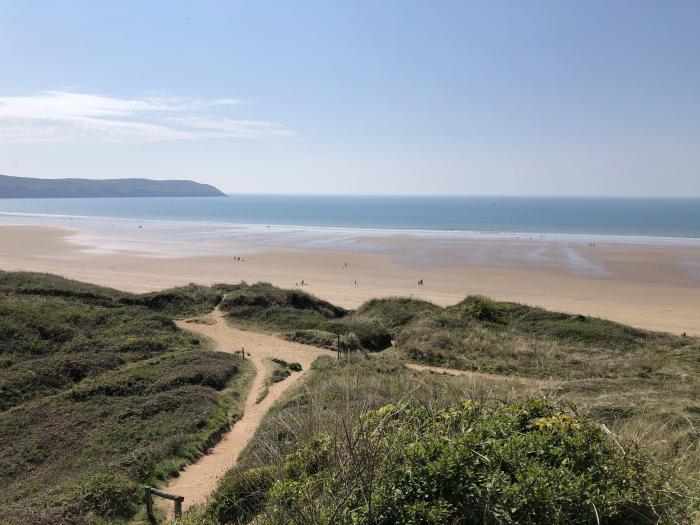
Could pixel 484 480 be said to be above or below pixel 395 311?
above

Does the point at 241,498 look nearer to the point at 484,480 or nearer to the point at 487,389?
the point at 484,480

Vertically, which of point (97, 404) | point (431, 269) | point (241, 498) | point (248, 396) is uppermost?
point (241, 498)

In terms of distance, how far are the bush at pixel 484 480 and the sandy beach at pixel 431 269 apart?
30082 millimetres

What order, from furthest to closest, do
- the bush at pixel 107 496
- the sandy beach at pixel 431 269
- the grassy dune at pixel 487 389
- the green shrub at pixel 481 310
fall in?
the sandy beach at pixel 431 269 → the green shrub at pixel 481 310 → the bush at pixel 107 496 → the grassy dune at pixel 487 389

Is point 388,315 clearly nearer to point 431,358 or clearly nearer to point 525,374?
point 431,358

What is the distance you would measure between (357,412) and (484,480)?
2.70 m

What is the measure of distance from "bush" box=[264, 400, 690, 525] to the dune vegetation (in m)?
0.02

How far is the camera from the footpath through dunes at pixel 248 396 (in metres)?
10.3

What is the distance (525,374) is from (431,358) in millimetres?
3927

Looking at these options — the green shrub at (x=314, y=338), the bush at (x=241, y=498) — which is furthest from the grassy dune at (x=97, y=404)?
the green shrub at (x=314, y=338)

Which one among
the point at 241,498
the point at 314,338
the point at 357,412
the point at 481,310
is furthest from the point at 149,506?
the point at 481,310

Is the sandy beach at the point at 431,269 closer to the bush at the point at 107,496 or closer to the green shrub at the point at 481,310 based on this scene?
the green shrub at the point at 481,310

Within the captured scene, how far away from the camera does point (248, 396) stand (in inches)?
626

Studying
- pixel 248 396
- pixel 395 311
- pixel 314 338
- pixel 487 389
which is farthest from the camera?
pixel 395 311
